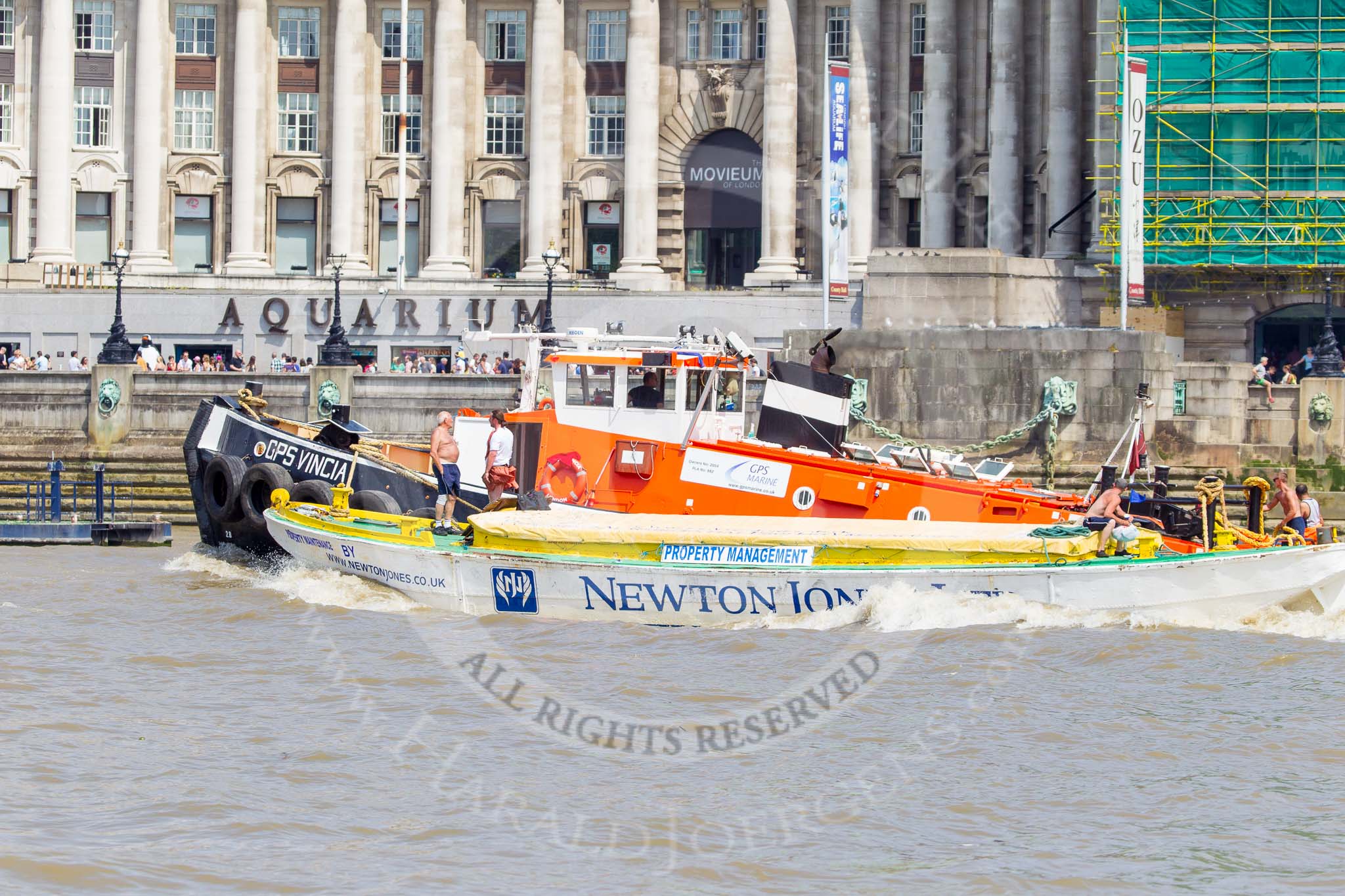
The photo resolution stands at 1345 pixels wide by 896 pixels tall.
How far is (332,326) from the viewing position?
43.6 metres

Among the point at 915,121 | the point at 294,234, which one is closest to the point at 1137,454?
the point at 915,121

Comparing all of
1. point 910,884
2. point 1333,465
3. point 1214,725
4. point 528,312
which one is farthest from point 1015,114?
point 910,884

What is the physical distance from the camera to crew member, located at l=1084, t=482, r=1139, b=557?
73.3 ft

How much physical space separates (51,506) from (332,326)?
9.78m

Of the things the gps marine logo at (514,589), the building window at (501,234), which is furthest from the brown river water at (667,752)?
the building window at (501,234)

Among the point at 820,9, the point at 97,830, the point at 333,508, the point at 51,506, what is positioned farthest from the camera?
the point at 820,9

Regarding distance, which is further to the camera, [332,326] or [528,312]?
[528,312]

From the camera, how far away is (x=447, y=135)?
62500 mm

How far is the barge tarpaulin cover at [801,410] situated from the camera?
26312 millimetres

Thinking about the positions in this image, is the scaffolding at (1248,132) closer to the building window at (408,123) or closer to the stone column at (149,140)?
the building window at (408,123)

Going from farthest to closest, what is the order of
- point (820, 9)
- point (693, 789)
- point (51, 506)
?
point (820, 9)
point (51, 506)
point (693, 789)

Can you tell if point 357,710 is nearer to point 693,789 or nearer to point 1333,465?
point 693,789

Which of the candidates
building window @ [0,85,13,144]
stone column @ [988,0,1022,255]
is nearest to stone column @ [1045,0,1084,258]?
stone column @ [988,0,1022,255]

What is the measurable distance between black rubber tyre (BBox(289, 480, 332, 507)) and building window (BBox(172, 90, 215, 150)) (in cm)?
3803
